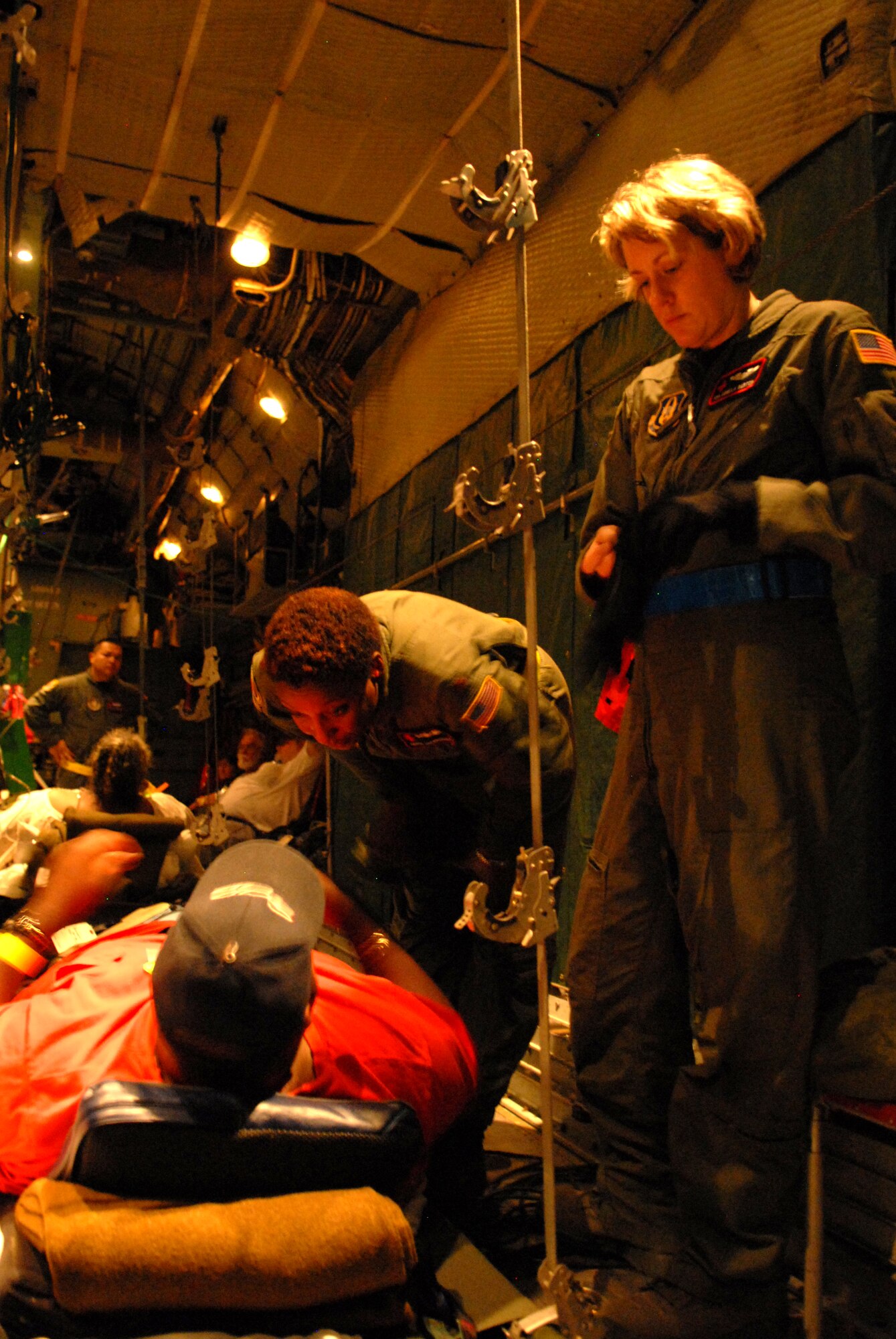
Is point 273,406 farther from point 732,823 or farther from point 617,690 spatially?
point 732,823

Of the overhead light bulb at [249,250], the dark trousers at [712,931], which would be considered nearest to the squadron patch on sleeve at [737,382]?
the dark trousers at [712,931]

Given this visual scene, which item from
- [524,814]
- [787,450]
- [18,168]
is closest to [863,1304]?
[524,814]

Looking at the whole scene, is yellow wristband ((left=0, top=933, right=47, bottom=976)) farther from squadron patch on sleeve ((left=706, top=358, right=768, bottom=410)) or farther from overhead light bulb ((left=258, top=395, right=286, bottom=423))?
overhead light bulb ((left=258, top=395, right=286, bottom=423))

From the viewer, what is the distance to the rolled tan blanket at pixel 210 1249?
1103 millimetres

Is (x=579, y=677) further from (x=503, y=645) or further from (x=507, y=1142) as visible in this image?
(x=507, y=1142)

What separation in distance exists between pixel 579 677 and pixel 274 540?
5775mm

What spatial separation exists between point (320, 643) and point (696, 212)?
111 centimetres

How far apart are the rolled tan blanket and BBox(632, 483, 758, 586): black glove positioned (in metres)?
1.16

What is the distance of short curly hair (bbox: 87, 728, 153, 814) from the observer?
3152 millimetres

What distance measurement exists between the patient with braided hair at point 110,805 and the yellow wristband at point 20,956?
2.80ft

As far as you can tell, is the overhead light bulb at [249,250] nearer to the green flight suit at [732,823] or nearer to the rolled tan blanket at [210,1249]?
the green flight suit at [732,823]

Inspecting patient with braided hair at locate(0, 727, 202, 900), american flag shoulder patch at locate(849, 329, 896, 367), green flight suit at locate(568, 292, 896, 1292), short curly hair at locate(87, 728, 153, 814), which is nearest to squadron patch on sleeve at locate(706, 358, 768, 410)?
green flight suit at locate(568, 292, 896, 1292)

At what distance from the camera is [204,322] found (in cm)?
661

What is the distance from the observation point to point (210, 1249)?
1138 millimetres
